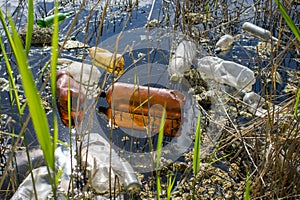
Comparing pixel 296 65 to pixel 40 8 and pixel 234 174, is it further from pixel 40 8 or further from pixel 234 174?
pixel 40 8

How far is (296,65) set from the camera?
2.22 meters

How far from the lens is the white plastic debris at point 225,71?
205cm

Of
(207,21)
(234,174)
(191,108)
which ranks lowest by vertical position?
(234,174)

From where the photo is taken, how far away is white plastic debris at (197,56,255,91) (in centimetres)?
205

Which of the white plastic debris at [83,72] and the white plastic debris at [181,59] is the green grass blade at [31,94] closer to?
the white plastic debris at [83,72]

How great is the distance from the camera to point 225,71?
210 centimetres

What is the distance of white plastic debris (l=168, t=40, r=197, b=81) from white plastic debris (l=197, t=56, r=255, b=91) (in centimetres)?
6

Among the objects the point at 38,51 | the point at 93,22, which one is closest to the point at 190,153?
the point at 38,51

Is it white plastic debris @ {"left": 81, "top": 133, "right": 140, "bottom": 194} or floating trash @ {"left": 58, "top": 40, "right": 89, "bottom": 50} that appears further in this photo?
floating trash @ {"left": 58, "top": 40, "right": 89, "bottom": 50}

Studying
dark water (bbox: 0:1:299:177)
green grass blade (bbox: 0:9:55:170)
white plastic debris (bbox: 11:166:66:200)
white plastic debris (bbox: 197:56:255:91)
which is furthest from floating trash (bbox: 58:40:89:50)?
green grass blade (bbox: 0:9:55:170)

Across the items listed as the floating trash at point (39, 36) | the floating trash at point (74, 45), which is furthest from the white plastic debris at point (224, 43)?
the floating trash at point (39, 36)

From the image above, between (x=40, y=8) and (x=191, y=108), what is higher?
(x=40, y=8)

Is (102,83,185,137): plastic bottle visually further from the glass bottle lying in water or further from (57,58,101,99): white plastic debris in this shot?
(57,58,101,99): white plastic debris

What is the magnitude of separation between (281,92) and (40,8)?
59.6 inches
